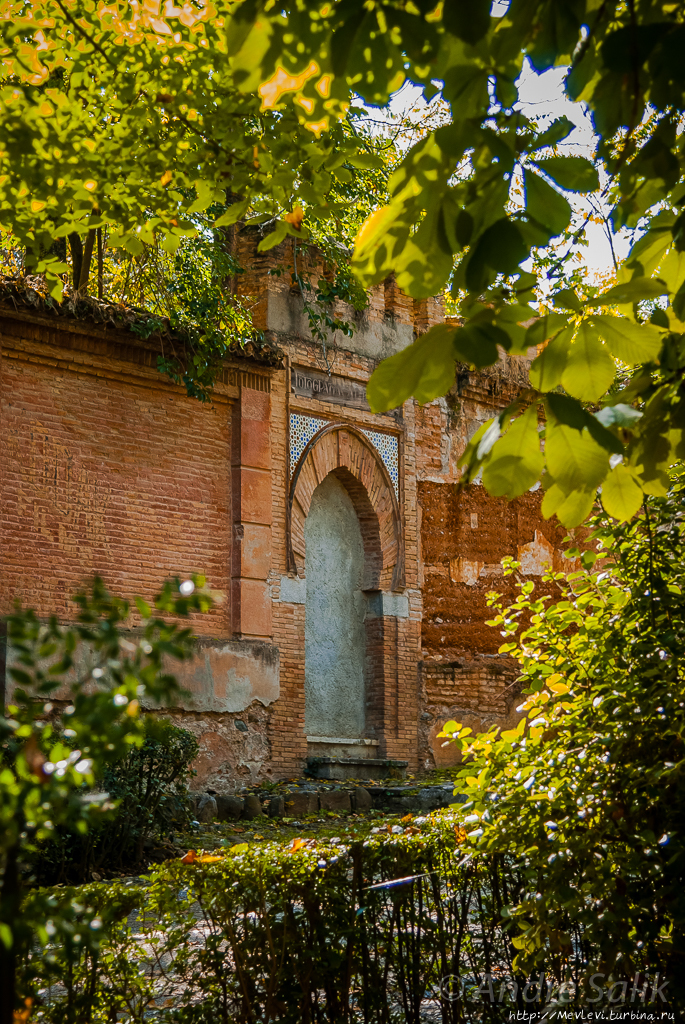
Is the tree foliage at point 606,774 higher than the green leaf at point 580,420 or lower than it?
lower

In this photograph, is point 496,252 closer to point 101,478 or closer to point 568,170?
point 568,170

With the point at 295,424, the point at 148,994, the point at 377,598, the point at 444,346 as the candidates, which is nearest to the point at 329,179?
the point at 444,346

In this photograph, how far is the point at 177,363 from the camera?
10555 millimetres

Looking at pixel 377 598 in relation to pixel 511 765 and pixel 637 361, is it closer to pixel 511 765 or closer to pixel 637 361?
pixel 511 765

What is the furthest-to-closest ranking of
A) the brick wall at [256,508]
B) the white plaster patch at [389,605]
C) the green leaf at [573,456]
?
1. the white plaster patch at [389,605]
2. the brick wall at [256,508]
3. the green leaf at [573,456]

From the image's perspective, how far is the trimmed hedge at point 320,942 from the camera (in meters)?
3.17

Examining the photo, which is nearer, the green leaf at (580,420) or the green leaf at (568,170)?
the green leaf at (580,420)

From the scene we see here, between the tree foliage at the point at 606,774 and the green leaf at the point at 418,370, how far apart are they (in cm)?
146

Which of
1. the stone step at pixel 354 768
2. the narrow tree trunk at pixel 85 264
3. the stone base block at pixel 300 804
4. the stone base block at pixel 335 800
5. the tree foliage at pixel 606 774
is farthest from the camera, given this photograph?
the stone step at pixel 354 768

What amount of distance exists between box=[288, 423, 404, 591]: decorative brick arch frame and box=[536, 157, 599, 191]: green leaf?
10510mm

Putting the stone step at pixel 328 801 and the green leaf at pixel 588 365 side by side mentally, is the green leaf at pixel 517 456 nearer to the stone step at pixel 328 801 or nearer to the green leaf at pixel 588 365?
the green leaf at pixel 588 365

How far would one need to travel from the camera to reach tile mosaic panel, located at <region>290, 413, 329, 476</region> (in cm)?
1203

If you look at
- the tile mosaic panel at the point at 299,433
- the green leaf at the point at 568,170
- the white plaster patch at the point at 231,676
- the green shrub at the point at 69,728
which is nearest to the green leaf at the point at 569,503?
the green leaf at the point at 568,170

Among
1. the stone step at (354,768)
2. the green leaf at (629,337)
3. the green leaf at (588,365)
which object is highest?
the green leaf at (629,337)
